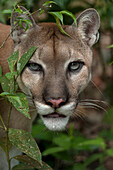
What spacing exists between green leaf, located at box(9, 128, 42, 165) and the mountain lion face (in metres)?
0.33

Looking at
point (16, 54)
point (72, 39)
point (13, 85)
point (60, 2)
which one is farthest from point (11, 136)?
point (60, 2)

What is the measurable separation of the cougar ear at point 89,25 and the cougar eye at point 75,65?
0.32 metres

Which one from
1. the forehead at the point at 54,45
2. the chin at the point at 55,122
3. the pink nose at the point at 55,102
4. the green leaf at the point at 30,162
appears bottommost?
the green leaf at the point at 30,162

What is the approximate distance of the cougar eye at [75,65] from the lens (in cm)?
310

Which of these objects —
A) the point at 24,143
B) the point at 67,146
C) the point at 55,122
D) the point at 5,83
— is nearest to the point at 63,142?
the point at 67,146

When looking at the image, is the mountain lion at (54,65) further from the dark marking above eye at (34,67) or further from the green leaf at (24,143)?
the green leaf at (24,143)

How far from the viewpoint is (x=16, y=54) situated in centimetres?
263

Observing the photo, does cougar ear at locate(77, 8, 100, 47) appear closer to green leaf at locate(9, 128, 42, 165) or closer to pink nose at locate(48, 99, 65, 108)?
pink nose at locate(48, 99, 65, 108)

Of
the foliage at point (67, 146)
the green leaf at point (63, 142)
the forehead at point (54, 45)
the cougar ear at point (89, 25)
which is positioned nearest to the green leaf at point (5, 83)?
the forehead at point (54, 45)

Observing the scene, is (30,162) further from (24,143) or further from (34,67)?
(34,67)

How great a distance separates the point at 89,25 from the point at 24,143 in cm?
146

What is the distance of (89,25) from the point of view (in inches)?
132

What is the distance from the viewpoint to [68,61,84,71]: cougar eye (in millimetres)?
3098

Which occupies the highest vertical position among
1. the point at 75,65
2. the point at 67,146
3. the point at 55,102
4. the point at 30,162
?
the point at 75,65
